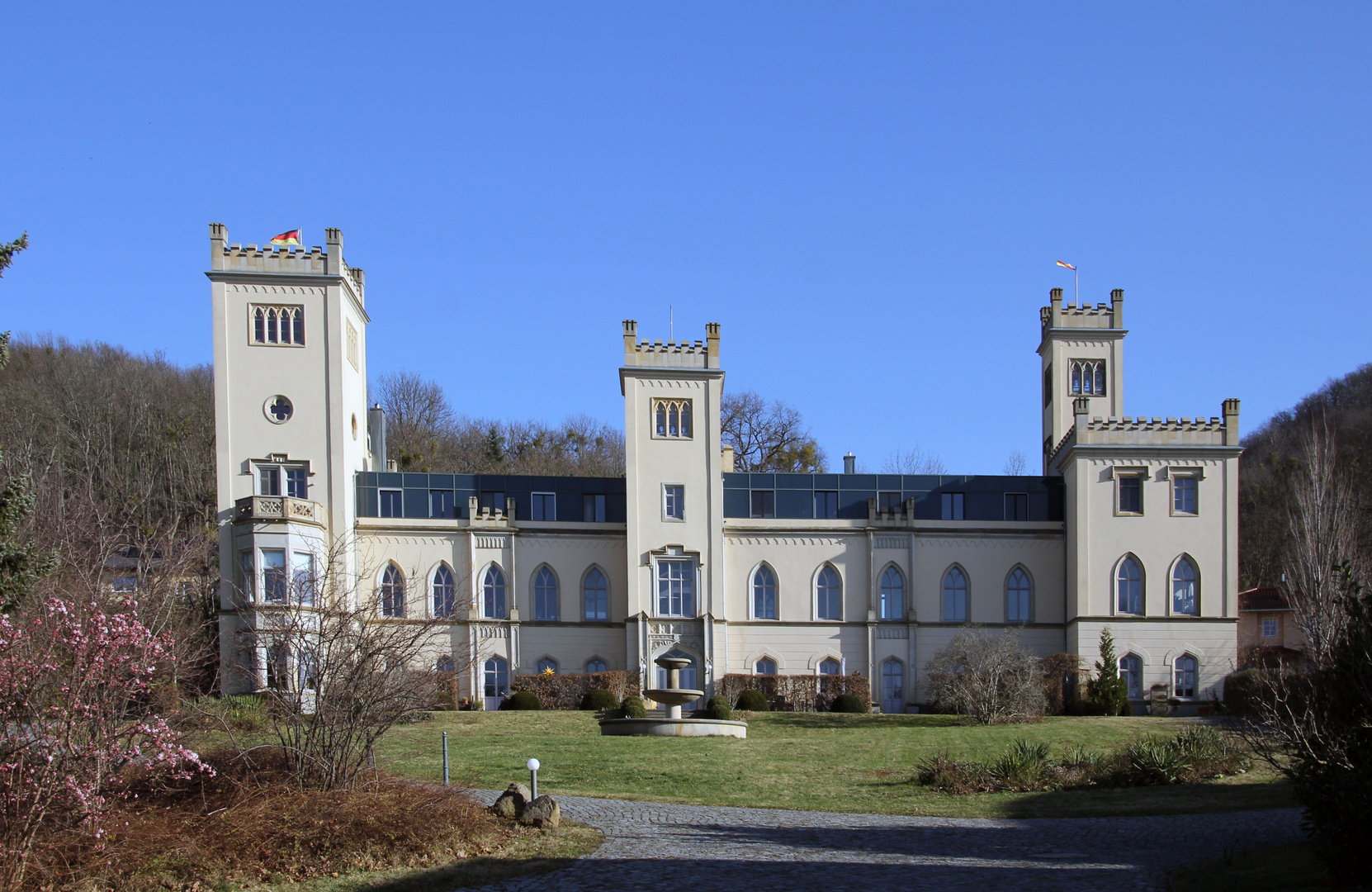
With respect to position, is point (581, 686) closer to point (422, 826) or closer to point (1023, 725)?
point (1023, 725)

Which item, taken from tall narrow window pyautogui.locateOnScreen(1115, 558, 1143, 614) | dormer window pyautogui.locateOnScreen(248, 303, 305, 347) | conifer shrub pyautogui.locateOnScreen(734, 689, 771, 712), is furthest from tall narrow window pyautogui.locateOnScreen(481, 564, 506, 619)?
tall narrow window pyautogui.locateOnScreen(1115, 558, 1143, 614)

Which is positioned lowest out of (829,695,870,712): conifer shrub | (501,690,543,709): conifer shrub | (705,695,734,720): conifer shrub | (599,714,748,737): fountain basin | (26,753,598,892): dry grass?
(829,695,870,712): conifer shrub

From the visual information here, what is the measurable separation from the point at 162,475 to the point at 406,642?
1715 inches

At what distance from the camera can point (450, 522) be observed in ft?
143

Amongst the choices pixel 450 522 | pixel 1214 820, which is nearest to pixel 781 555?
pixel 450 522

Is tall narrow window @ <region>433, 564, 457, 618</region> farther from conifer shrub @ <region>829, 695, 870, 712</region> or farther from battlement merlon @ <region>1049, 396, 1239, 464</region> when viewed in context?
battlement merlon @ <region>1049, 396, 1239, 464</region>

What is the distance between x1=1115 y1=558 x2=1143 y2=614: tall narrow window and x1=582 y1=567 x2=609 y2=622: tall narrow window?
641 inches

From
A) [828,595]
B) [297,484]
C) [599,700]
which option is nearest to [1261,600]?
[828,595]

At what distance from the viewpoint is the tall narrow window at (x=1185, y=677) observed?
1682 inches

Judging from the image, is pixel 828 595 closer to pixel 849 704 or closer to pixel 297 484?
pixel 849 704

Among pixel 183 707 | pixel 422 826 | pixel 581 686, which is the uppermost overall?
pixel 183 707

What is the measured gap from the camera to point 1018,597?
147 ft

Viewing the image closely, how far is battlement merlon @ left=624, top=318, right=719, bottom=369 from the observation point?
144 feet

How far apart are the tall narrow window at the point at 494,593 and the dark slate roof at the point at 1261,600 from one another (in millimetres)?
31227
